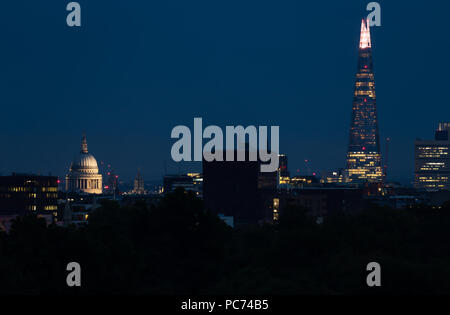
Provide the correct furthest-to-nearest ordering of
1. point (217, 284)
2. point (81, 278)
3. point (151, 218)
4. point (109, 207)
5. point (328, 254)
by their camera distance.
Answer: point (109, 207), point (151, 218), point (328, 254), point (217, 284), point (81, 278)

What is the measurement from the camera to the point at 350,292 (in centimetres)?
6228

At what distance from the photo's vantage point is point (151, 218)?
8675 centimetres

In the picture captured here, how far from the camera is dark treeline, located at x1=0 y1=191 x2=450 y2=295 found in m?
65.4

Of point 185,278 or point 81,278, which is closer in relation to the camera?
point 81,278

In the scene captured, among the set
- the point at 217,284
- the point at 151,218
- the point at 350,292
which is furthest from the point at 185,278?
the point at 350,292

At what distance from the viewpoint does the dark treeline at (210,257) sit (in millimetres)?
65438

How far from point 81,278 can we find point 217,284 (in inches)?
432

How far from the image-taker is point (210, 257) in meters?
80.0
